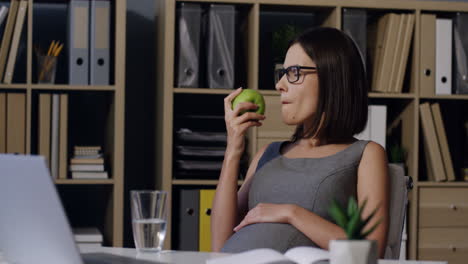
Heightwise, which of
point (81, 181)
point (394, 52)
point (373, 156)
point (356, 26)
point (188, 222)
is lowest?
point (188, 222)

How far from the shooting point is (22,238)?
106cm

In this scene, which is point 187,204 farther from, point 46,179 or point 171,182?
point 46,179

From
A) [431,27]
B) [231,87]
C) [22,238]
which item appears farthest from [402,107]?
[22,238]

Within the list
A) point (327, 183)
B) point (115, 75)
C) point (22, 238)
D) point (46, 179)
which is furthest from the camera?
point (115, 75)

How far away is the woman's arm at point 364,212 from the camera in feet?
4.97

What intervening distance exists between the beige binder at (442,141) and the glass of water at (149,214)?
218 centimetres

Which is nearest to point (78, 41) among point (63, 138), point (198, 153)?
point (63, 138)

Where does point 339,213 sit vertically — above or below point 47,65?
below

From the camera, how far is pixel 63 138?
9.90 feet

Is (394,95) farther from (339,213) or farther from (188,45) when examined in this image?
(339,213)

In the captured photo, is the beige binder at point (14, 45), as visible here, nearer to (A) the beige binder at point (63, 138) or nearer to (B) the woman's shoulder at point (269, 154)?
(A) the beige binder at point (63, 138)

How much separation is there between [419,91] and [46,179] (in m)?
2.48

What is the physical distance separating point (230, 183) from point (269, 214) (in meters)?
0.18

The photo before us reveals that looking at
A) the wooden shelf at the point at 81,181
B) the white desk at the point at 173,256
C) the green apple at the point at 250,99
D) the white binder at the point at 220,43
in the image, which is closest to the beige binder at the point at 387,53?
the white binder at the point at 220,43
